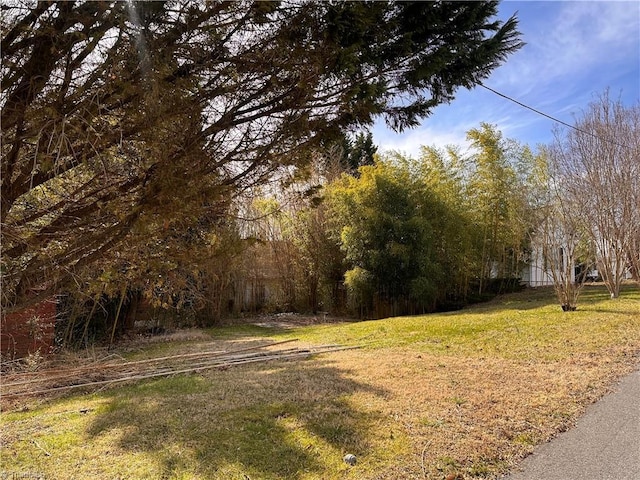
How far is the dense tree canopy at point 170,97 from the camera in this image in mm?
1768

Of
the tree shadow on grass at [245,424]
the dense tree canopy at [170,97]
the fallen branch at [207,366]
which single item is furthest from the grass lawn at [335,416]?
the dense tree canopy at [170,97]

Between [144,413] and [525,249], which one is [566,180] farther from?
[144,413]

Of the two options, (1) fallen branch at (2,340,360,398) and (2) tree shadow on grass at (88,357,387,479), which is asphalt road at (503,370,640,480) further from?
(1) fallen branch at (2,340,360,398)

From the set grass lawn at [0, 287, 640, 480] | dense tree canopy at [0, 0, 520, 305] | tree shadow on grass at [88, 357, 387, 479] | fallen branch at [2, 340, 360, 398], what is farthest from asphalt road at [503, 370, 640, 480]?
fallen branch at [2, 340, 360, 398]

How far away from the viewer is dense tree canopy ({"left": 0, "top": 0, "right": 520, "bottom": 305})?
1768 millimetres

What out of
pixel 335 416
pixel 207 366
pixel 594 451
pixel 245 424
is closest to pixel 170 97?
pixel 245 424

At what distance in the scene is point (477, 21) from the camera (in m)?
2.42

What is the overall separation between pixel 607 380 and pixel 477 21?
3414 millimetres

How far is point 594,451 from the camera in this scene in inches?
99.9

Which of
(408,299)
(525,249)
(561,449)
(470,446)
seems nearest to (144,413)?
(470,446)

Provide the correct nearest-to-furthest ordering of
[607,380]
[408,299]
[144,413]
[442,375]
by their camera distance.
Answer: [144,413], [607,380], [442,375], [408,299]

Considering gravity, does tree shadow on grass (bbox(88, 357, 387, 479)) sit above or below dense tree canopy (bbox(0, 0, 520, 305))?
below

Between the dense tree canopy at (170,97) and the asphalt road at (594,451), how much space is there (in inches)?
86.1

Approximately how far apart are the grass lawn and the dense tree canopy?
130 centimetres
